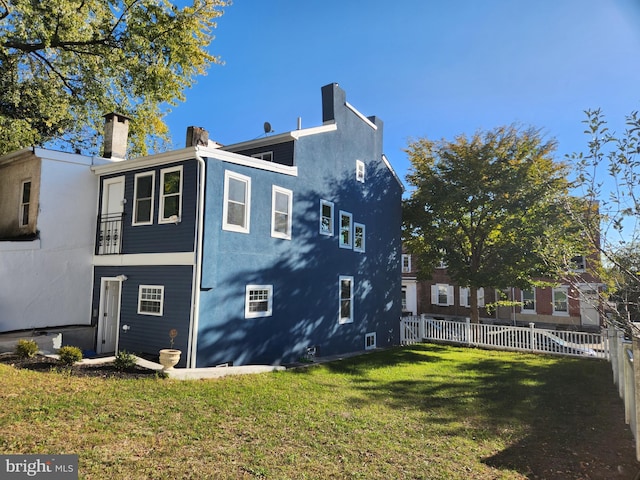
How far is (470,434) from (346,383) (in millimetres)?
3957

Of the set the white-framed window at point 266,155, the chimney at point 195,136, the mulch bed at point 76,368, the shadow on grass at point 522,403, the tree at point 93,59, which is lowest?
the shadow on grass at point 522,403

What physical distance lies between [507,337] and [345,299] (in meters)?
7.98

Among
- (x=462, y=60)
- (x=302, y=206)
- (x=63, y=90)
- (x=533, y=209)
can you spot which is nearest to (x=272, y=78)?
(x=302, y=206)

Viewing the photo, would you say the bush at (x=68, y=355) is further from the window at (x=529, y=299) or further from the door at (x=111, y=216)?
the window at (x=529, y=299)

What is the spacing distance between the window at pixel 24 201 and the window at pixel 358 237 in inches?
471

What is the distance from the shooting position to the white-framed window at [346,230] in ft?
52.4

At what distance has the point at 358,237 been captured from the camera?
17094mm

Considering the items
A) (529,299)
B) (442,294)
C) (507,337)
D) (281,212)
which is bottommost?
(507,337)

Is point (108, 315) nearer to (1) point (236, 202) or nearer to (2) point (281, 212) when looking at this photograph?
(1) point (236, 202)

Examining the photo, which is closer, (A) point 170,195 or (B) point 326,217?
(A) point 170,195

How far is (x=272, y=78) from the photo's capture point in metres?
14.8

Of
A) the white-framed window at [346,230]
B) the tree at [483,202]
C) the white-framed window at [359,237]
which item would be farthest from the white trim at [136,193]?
the tree at [483,202]

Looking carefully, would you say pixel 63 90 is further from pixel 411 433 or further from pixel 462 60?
pixel 411 433

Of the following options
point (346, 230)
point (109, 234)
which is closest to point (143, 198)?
point (109, 234)
